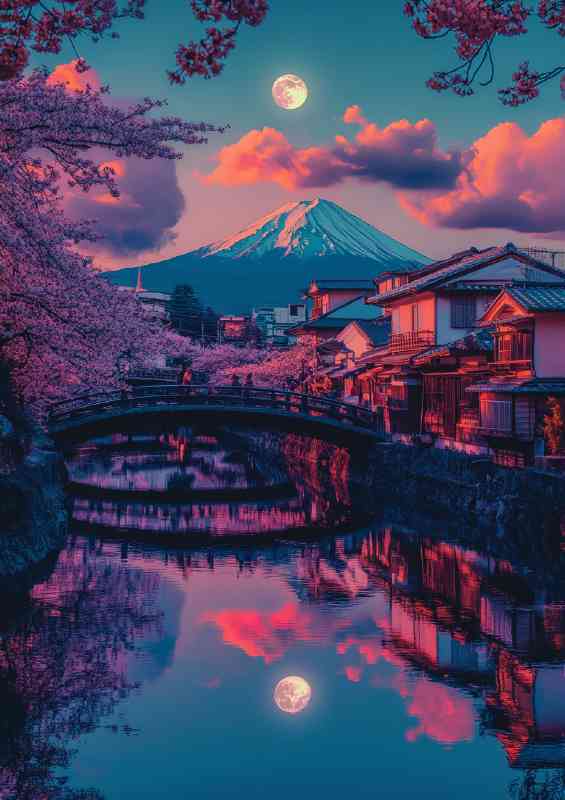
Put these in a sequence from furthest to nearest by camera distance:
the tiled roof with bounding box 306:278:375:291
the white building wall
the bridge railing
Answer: the tiled roof with bounding box 306:278:375:291 → the bridge railing → the white building wall

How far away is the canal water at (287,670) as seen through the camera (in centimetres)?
1109

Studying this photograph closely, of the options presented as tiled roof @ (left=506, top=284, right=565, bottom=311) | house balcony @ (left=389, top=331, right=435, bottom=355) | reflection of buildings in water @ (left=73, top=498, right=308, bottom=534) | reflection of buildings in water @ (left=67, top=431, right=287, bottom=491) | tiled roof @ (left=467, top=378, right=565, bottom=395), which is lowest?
reflection of buildings in water @ (left=73, top=498, right=308, bottom=534)

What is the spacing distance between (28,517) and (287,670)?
9.20 meters

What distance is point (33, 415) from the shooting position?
95.5 ft

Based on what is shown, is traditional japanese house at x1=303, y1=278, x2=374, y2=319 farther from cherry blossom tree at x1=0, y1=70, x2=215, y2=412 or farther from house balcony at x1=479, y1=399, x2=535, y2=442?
cherry blossom tree at x1=0, y1=70, x2=215, y2=412

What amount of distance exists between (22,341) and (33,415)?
6882 mm

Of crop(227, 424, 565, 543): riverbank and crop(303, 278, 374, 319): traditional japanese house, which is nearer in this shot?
crop(227, 424, 565, 543): riverbank

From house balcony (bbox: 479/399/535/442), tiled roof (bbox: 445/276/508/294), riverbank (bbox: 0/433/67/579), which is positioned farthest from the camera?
tiled roof (bbox: 445/276/508/294)

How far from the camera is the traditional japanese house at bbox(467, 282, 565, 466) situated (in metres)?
26.1

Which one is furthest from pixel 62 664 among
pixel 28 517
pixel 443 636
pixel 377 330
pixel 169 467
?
pixel 377 330

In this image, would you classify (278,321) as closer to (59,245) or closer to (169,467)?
(169,467)

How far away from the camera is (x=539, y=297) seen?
27.8 meters

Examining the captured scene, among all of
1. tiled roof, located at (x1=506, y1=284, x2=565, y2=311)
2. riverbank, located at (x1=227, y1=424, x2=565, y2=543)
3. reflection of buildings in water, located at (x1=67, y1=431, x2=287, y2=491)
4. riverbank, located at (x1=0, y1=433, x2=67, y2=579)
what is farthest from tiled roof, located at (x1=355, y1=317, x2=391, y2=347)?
riverbank, located at (x1=0, y1=433, x2=67, y2=579)

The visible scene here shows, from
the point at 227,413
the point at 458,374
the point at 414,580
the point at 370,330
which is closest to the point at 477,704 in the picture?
the point at 414,580
